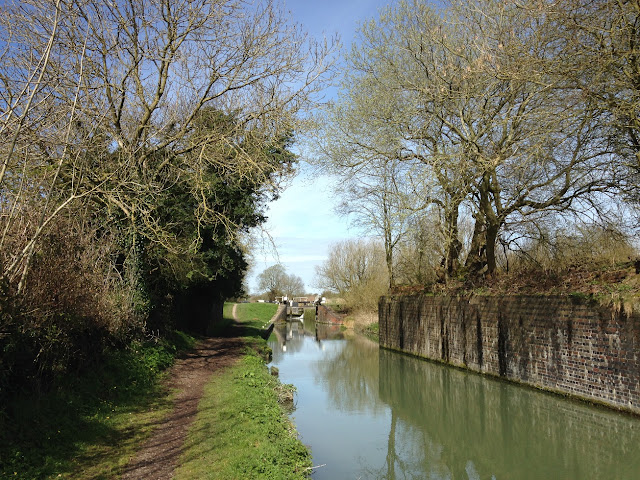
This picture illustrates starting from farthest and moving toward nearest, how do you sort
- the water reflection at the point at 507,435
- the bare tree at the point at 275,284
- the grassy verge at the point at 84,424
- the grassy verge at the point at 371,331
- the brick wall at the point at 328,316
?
the bare tree at the point at 275,284 → the brick wall at the point at 328,316 → the grassy verge at the point at 371,331 → the water reflection at the point at 507,435 → the grassy verge at the point at 84,424

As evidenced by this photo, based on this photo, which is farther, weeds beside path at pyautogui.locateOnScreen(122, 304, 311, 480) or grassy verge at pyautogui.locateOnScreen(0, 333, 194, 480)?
weeds beside path at pyautogui.locateOnScreen(122, 304, 311, 480)

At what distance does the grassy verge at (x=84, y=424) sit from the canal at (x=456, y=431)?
2.57 metres

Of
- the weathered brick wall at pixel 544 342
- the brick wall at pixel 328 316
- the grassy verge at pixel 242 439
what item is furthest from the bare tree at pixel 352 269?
the grassy verge at pixel 242 439

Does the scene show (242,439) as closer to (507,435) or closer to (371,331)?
(507,435)

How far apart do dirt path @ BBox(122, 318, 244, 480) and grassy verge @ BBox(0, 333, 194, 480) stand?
0.55ft

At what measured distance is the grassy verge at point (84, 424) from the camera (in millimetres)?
5004

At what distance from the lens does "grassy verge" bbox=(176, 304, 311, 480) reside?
535 cm

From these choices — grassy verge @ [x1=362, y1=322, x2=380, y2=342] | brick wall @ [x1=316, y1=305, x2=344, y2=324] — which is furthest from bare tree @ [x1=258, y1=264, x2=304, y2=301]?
grassy verge @ [x1=362, y1=322, x2=380, y2=342]

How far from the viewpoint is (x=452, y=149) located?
43.2ft

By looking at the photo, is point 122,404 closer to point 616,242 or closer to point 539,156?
point 539,156

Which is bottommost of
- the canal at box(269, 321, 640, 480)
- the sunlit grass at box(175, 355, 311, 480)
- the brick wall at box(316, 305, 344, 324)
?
the canal at box(269, 321, 640, 480)

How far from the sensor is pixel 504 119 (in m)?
11.1

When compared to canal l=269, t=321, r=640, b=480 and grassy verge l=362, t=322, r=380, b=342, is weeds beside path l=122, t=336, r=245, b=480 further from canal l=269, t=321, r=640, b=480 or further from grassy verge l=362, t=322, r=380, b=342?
grassy verge l=362, t=322, r=380, b=342

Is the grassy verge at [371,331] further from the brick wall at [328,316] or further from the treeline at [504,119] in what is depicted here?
the treeline at [504,119]
